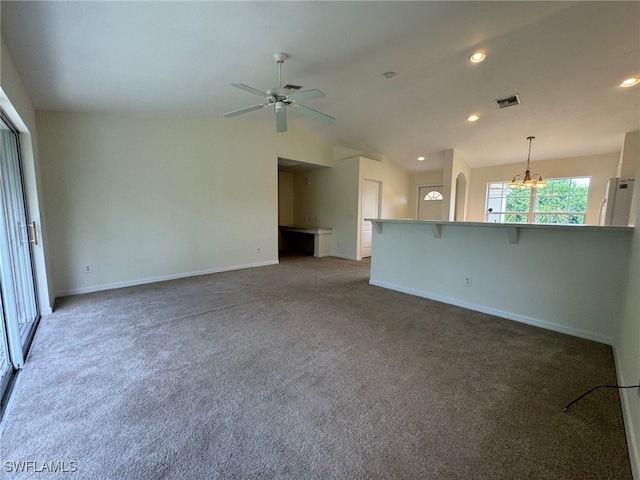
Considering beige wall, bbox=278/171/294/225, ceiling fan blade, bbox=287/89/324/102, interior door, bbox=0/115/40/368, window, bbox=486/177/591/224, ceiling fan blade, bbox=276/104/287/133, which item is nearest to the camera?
interior door, bbox=0/115/40/368

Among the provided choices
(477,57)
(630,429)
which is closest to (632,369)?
(630,429)

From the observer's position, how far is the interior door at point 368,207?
6.92 m

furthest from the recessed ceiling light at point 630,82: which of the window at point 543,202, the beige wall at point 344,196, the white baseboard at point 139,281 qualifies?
the white baseboard at point 139,281

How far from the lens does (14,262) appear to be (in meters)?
2.70

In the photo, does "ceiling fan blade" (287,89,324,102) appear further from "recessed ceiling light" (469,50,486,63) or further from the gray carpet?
the gray carpet

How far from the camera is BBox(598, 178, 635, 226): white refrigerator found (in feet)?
14.0

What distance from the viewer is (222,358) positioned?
2293 mm

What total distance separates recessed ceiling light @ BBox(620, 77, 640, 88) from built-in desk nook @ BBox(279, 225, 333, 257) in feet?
18.3

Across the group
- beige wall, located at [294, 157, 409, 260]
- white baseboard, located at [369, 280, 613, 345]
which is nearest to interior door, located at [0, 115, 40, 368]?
white baseboard, located at [369, 280, 613, 345]

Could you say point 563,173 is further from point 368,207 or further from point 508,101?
point 368,207

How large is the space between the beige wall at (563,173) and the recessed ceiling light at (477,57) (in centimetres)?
473

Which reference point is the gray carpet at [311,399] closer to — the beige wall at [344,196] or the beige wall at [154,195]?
the beige wall at [154,195]

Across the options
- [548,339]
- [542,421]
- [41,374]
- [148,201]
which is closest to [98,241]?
[148,201]

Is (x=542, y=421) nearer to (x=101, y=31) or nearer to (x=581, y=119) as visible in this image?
(x=101, y=31)
